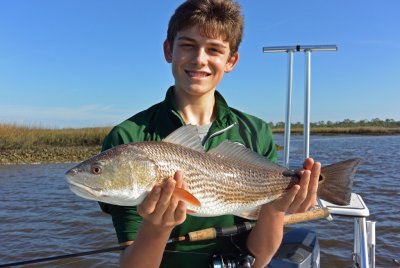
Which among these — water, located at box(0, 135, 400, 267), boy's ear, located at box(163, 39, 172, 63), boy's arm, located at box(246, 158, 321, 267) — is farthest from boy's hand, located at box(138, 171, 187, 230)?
water, located at box(0, 135, 400, 267)

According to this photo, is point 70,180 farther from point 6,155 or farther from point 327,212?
point 6,155

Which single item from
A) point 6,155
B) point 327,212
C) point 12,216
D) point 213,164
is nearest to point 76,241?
point 12,216

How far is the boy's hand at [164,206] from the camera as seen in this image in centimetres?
226

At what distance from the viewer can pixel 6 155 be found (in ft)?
85.7

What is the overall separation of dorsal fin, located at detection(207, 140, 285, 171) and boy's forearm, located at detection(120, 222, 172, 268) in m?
0.64

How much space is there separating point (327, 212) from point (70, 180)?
2.58 metres

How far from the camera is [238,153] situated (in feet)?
9.07

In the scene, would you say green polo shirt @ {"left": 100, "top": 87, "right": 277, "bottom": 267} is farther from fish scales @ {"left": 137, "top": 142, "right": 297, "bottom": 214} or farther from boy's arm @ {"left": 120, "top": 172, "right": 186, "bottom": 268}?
fish scales @ {"left": 137, "top": 142, "right": 297, "bottom": 214}

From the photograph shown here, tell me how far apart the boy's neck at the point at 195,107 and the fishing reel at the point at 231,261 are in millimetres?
1047

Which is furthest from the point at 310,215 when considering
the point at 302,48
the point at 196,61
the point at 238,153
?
the point at 302,48

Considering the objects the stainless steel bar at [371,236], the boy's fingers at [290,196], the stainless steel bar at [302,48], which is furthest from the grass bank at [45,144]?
the boy's fingers at [290,196]

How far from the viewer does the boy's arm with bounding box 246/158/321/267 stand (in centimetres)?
267

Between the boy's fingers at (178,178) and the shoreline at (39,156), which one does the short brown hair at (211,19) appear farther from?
the shoreline at (39,156)

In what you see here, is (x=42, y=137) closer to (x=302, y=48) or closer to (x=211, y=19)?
(x=302, y=48)
